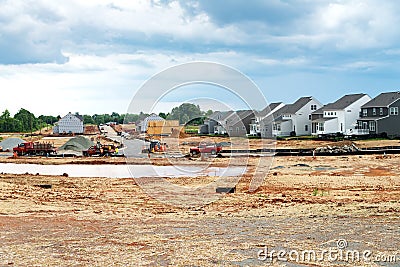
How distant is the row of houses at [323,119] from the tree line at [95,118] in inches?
732

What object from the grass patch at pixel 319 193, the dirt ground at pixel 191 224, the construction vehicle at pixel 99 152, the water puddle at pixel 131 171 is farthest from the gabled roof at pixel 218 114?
the construction vehicle at pixel 99 152

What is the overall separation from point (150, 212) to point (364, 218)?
6.55 m

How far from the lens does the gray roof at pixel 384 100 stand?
63562 mm

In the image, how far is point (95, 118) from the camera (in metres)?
169

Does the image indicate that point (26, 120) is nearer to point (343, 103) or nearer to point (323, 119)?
point (323, 119)

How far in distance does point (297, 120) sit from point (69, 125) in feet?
194

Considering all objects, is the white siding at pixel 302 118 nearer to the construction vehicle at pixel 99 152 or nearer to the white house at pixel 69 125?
the construction vehicle at pixel 99 152

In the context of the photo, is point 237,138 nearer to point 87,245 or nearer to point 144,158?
point 144,158

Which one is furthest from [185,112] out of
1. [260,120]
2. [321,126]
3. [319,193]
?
[260,120]

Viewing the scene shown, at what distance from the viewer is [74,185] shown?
81.3 ft

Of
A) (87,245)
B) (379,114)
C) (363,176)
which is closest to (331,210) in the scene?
(87,245)

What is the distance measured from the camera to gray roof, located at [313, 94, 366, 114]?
68.8m

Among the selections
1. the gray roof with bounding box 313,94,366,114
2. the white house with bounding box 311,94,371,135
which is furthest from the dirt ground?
the gray roof with bounding box 313,94,366,114

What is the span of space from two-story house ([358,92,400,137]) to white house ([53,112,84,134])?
6980 centimetres
